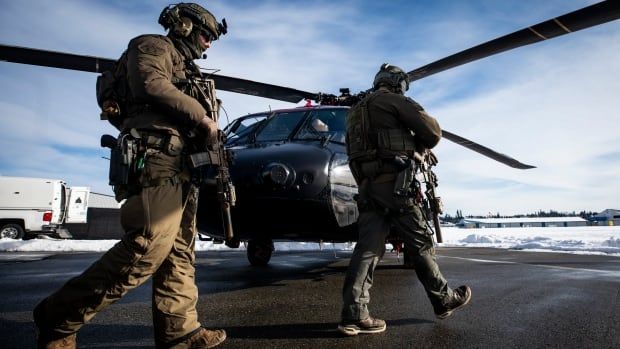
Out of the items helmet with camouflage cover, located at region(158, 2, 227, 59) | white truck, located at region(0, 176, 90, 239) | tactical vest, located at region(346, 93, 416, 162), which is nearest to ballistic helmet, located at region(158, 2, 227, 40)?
helmet with camouflage cover, located at region(158, 2, 227, 59)

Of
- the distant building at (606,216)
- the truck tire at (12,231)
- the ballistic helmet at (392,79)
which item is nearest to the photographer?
the ballistic helmet at (392,79)

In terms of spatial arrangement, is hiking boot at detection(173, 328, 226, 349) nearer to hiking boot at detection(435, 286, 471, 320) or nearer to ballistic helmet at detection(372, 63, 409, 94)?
hiking boot at detection(435, 286, 471, 320)

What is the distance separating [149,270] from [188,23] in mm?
1507

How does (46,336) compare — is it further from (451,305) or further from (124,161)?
(451,305)

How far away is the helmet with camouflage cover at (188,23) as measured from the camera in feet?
7.79

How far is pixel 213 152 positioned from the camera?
7.60 feet

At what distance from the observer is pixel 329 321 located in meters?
2.86

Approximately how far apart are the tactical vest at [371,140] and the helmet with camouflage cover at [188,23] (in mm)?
1257

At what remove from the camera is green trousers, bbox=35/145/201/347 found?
1.86 meters

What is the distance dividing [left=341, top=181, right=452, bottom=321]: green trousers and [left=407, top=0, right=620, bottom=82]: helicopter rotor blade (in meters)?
2.28

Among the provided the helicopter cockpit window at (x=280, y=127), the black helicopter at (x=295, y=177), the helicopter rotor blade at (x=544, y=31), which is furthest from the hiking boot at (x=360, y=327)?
the helicopter rotor blade at (x=544, y=31)

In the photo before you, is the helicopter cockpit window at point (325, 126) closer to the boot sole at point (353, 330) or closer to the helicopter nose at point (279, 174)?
the helicopter nose at point (279, 174)

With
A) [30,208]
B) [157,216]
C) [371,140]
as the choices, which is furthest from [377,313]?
[30,208]

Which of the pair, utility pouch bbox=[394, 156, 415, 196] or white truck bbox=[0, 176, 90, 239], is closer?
utility pouch bbox=[394, 156, 415, 196]
